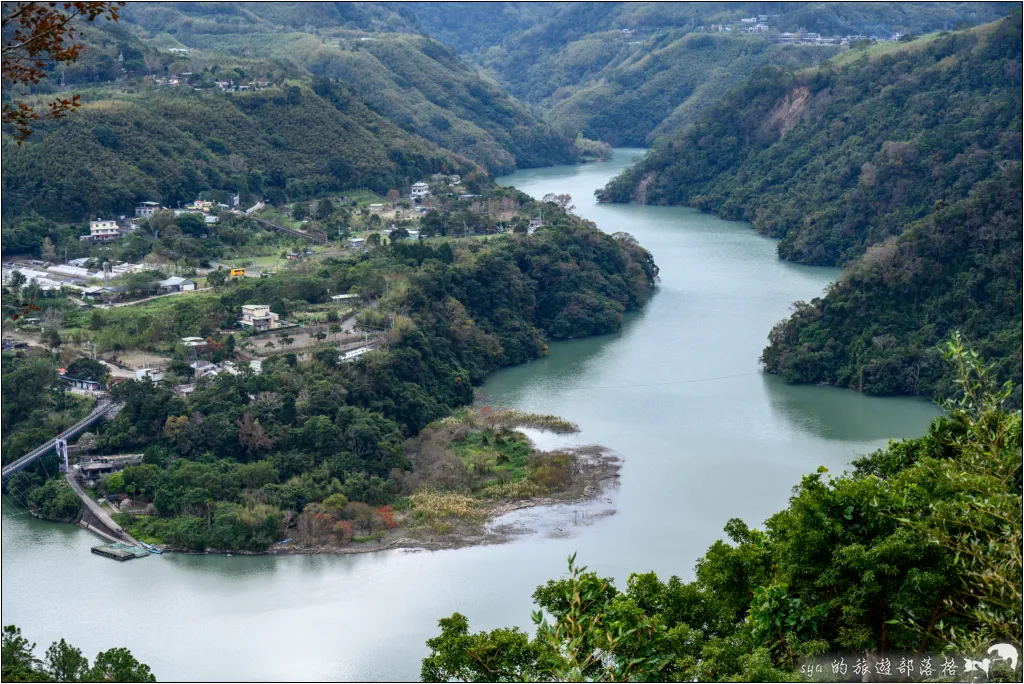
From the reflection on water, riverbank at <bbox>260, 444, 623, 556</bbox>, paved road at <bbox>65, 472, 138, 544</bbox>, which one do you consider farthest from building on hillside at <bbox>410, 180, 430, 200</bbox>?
paved road at <bbox>65, 472, 138, 544</bbox>

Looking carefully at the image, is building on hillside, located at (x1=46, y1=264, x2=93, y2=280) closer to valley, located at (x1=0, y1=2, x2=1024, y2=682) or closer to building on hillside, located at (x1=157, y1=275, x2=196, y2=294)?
valley, located at (x1=0, y1=2, x2=1024, y2=682)

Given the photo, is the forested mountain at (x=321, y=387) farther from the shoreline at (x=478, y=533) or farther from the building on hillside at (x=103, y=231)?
the building on hillside at (x=103, y=231)

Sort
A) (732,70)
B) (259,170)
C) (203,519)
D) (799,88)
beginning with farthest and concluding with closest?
(732,70)
(799,88)
(259,170)
(203,519)

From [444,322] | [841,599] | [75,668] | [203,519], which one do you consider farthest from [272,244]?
[841,599]

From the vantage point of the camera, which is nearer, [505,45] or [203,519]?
[203,519]

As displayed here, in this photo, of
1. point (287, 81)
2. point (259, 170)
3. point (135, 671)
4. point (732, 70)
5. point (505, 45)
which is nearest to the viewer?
point (135, 671)

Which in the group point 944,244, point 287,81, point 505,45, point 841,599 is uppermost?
point 505,45

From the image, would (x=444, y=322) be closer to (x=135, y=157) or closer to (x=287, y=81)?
(x=135, y=157)

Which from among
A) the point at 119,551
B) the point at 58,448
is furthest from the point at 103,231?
the point at 119,551
